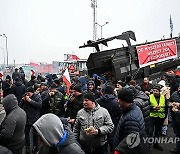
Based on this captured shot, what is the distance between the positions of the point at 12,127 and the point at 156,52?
5914 mm

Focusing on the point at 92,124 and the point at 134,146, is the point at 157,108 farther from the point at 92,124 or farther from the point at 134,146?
the point at 134,146

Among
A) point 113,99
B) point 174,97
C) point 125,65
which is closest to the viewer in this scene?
point 113,99

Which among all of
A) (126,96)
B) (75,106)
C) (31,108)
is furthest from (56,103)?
(126,96)

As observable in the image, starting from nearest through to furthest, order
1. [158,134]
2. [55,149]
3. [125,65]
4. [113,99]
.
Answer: [55,149], [113,99], [158,134], [125,65]

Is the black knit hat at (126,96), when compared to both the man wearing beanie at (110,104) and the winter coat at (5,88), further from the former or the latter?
the winter coat at (5,88)

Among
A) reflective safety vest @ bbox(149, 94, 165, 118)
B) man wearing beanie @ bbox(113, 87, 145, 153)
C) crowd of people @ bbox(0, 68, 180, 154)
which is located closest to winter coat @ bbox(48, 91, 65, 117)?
crowd of people @ bbox(0, 68, 180, 154)

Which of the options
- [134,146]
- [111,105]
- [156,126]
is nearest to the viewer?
[134,146]

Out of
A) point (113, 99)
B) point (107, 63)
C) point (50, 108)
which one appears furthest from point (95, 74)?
point (113, 99)

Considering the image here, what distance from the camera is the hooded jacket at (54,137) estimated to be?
6.76ft

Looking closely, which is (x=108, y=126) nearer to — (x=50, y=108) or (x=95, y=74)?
(x=50, y=108)

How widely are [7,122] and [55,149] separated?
2.02 metres

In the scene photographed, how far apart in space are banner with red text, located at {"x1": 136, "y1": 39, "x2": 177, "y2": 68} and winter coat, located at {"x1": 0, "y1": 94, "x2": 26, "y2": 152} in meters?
4.98

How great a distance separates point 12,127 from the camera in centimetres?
379

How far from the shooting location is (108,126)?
3.84m
